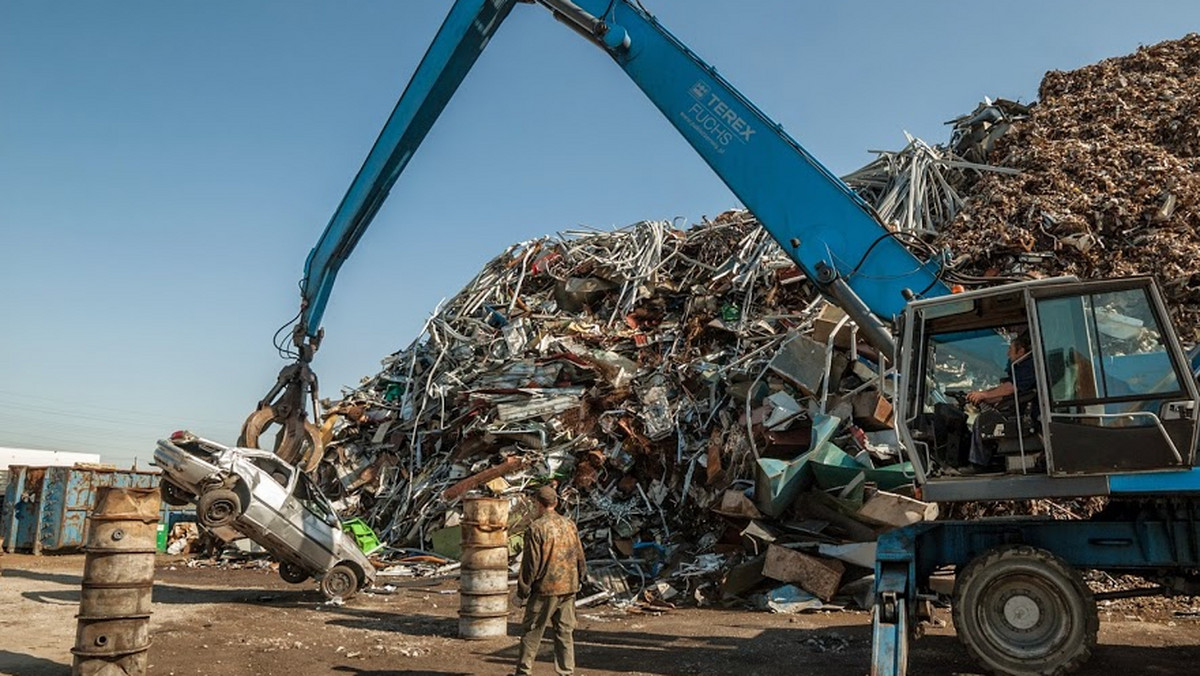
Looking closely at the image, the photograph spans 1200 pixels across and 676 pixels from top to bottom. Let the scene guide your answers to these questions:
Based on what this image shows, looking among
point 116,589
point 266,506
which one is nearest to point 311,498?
point 266,506

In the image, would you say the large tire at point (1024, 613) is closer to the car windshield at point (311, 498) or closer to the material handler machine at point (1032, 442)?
the material handler machine at point (1032, 442)

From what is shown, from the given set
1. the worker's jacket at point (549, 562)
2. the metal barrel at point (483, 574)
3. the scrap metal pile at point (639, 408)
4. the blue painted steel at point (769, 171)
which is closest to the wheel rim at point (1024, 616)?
the blue painted steel at point (769, 171)

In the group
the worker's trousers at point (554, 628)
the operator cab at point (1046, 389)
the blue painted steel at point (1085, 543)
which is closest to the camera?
the operator cab at point (1046, 389)

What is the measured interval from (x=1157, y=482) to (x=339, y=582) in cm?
965

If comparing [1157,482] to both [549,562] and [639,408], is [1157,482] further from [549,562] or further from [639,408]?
[639,408]

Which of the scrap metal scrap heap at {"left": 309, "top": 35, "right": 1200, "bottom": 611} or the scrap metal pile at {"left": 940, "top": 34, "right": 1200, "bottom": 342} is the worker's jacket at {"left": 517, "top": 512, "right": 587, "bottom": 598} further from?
the scrap metal pile at {"left": 940, "top": 34, "right": 1200, "bottom": 342}

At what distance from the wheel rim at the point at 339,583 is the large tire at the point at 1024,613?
8.08m

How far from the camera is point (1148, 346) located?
245 inches

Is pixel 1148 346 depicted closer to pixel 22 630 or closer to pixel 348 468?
pixel 22 630

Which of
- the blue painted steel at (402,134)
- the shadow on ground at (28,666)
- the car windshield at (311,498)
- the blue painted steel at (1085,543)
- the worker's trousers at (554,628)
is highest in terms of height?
the blue painted steel at (402,134)

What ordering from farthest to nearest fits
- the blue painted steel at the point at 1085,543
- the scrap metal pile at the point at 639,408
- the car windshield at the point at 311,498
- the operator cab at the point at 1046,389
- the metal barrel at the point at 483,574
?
the scrap metal pile at the point at 639,408, the car windshield at the point at 311,498, the metal barrel at the point at 483,574, the blue painted steel at the point at 1085,543, the operator cab at the point at 1046,389

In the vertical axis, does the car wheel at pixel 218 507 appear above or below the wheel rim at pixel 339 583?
above

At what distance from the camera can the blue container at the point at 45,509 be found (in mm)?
18922

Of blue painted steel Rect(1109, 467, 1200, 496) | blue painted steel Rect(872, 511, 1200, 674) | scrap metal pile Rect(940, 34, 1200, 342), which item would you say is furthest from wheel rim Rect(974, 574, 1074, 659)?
scrap metal pile Rect(940, 34, 1200, 342)
